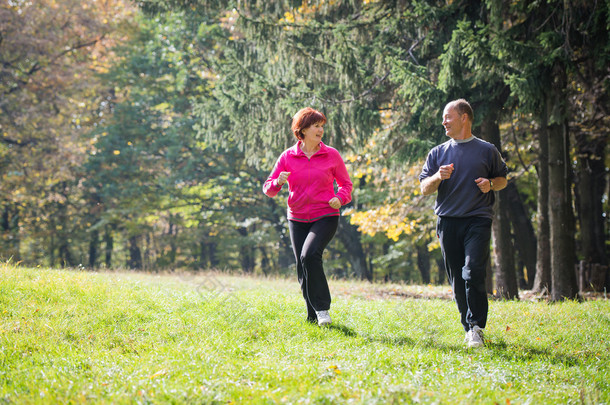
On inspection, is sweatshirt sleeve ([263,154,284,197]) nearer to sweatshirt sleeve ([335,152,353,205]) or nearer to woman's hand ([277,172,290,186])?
woman's hand ([277,172,290,186])

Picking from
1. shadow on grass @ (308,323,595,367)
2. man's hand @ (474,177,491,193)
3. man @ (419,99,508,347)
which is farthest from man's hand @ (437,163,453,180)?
shadow on grass @ (308,323,595,367)

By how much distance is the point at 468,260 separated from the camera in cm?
466

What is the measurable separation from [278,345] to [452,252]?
5.87 feet

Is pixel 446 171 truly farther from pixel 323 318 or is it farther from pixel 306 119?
pixel 323 318

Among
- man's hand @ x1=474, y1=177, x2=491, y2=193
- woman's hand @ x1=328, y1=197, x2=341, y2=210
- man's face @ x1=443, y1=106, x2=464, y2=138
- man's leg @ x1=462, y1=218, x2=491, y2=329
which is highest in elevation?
man's face @ x1=443, y1=106, x2=464, y2=138

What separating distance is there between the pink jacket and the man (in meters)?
0.91

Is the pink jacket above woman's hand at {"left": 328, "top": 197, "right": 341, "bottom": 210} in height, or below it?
above

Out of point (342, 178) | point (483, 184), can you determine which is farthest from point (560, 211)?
point (342, 178)

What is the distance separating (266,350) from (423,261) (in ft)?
73.4

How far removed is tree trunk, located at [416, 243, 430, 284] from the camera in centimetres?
2400

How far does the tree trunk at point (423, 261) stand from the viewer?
78.7 feet

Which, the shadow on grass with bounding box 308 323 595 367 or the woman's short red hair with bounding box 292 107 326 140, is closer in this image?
the shadow on grass with bounding box 308 323 595 367

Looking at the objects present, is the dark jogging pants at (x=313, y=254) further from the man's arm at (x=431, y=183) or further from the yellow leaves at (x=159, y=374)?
the yellow leaves at (x=159, y=374)

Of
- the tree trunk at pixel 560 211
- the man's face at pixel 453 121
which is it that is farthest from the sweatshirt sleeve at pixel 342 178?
the tree trunk at pixel 560 211
